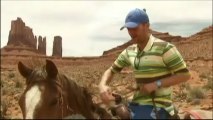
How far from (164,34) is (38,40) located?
112 ft

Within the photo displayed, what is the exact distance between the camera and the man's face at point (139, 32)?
4.76 m

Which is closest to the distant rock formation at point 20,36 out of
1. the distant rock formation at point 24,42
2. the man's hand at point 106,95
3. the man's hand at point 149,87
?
the distant rock formation at point 24,42

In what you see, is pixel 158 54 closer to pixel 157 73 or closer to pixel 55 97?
pixel 157 73

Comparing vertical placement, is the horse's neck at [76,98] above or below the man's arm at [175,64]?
below

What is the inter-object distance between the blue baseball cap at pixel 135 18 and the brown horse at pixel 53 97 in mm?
894

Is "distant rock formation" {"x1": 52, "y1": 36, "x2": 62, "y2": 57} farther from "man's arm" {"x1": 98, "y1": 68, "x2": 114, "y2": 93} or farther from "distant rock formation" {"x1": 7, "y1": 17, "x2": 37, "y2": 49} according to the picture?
"man's arm" {"x1": 98, "y1": 68, "x2": 114, "y2": 93}

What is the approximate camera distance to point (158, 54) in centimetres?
478

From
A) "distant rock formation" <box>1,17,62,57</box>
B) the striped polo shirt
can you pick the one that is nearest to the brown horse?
the striped polo shirt

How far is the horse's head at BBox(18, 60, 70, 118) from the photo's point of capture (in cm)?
443

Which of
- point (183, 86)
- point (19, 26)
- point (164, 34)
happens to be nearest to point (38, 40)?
point (19, 26)

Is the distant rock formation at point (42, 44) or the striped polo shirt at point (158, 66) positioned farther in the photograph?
the distant rock formation at point (42, 44)

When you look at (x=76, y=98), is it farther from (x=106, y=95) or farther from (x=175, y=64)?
(x=175, y=64)

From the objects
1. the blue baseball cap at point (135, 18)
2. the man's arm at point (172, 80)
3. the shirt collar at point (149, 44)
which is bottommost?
the man's arm at point (172, 80)

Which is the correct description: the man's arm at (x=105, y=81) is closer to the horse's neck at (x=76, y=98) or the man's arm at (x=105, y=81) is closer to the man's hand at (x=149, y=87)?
the horse's neck at (x=76, y=98)
